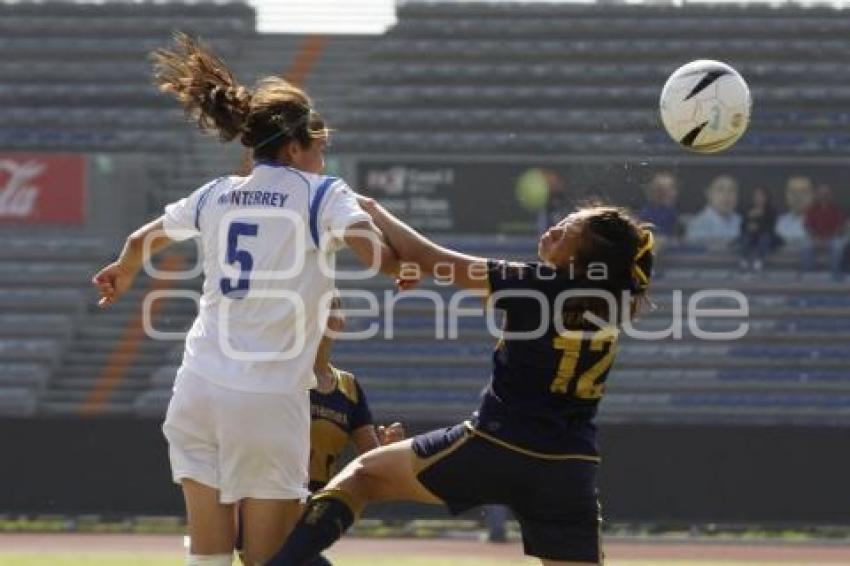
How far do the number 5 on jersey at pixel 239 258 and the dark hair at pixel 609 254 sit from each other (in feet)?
3.41

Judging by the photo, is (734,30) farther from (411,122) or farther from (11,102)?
(11,102)

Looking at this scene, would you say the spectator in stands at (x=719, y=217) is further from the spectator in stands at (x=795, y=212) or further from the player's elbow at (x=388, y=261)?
the player's elbow at (x=388, y=261)

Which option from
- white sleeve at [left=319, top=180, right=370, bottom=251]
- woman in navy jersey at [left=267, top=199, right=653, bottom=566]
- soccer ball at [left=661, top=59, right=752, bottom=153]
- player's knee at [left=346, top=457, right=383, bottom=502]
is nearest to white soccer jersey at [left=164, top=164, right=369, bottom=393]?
white sleeve at [left=319, top=180, right=370, bottom=251]

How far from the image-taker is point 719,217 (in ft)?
63.0

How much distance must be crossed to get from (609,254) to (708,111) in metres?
1.90

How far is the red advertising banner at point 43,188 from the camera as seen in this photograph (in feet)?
67.9

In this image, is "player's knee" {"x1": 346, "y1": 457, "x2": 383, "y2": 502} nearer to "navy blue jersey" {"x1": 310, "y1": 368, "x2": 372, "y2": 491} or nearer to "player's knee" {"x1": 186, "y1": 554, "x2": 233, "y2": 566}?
"player's knee" {"x1": 186, "y1": 554, "x2": 233, "y2": 566}

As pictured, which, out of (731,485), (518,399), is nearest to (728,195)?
(731,485)

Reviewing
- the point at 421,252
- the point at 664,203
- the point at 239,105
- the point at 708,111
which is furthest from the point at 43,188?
the point at 421,252

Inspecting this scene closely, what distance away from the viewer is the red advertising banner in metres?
20.7

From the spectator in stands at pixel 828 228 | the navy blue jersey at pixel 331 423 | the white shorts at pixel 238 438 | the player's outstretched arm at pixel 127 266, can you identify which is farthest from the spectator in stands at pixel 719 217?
the white shorts at pixel 238 438

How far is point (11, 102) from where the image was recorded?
21672 mm

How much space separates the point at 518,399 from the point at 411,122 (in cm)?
1548

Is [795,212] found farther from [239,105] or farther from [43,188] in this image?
[239,105]
